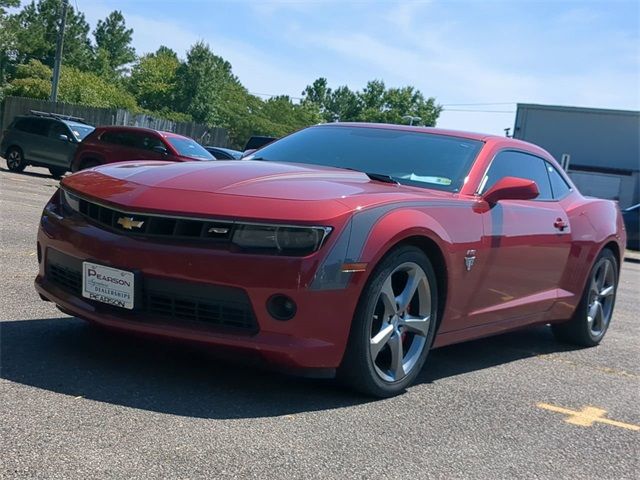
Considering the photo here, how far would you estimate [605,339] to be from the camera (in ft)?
22.9

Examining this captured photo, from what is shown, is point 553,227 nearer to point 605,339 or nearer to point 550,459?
point 605,339

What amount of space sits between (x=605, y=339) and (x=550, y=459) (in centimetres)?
367

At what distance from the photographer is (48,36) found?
71.2m

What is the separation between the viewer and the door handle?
18.5ft

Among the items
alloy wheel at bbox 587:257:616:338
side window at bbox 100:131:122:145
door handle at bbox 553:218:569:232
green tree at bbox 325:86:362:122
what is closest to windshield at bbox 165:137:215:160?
side window at bbox 100:131:122:145

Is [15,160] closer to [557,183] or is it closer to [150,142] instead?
[150,142]

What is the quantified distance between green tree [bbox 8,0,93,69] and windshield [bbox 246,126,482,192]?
64.3m

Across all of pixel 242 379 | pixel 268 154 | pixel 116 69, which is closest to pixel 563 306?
pixel 268 154

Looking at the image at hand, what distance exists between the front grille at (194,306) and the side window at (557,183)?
10.4 ft

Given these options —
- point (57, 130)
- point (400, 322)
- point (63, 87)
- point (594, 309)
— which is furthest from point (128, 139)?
point (63, 87)

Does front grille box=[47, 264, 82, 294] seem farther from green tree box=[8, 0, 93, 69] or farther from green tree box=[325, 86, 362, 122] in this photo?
green tree box=[325, 86, 362, 122]

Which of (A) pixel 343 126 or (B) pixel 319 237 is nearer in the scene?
(B) pixel 319 237

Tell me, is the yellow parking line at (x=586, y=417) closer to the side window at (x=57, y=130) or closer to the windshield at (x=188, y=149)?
the windshield at (x=188, y=149)

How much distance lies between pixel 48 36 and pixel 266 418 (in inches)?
2897
